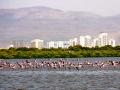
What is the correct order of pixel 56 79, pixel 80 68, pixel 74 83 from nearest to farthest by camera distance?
pixel 74 83, pixel 56 79, pixel 80 68

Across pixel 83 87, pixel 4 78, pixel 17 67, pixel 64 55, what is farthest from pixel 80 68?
pixel 64 55

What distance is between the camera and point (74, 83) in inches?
1590

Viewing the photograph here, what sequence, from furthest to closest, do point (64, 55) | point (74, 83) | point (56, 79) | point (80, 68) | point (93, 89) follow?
point (64, 55), point (80, 68), point (56, 79), point (74, 83), point (93, 89)

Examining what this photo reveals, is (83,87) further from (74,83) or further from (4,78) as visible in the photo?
(4,78)

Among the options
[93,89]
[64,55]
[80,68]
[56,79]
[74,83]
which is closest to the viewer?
[93,89]

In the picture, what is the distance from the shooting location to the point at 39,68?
5738 cm

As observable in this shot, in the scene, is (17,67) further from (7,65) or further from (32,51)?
(32,51)

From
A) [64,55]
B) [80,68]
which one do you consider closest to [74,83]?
[80,68]

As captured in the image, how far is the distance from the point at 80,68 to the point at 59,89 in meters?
19.8

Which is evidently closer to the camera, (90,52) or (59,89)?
(59,89)

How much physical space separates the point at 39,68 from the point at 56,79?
13732 millimetres

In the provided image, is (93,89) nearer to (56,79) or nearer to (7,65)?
(56,79)

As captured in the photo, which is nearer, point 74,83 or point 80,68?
point 74,83

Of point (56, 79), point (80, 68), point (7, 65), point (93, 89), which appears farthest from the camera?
point (7, 65)
